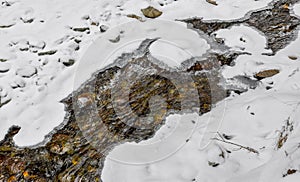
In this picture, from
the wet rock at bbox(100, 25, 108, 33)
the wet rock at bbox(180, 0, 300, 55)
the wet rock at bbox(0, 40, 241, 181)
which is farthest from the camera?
the wet rock at bbox(100, 25, 108, 33)

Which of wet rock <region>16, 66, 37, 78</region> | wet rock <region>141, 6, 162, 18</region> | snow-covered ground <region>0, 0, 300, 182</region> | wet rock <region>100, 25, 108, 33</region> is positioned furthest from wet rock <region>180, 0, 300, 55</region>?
wet rock <region>16, 66, 37, 78</region>

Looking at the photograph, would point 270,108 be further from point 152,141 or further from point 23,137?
point 23,137

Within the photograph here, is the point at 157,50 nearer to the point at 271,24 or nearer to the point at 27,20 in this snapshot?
the point at 271,24

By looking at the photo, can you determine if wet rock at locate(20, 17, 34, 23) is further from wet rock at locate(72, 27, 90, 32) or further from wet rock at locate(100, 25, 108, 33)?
wet rock at locate(100, 25, 108, 33)

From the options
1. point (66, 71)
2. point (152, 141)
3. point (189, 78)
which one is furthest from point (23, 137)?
point (189, 78)

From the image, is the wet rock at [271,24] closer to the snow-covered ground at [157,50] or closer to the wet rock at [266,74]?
the snow-covered ground at [157,50]

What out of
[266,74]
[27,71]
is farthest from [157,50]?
[27,71]

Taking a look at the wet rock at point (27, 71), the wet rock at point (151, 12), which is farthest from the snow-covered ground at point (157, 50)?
the wet rock at point (151, 12)
